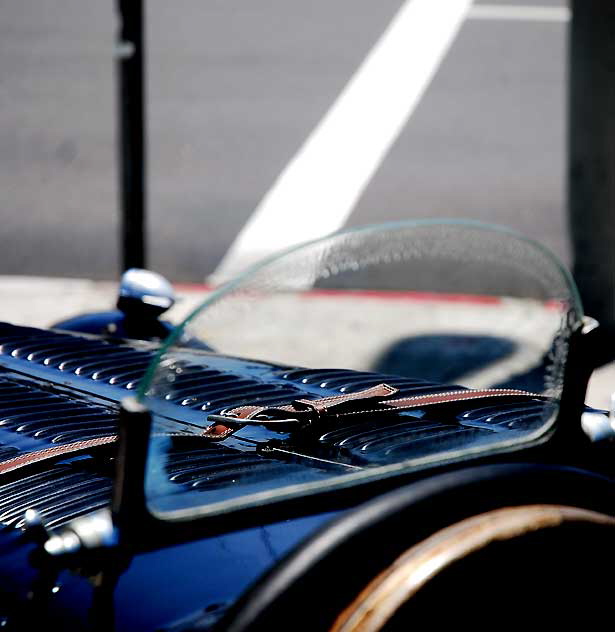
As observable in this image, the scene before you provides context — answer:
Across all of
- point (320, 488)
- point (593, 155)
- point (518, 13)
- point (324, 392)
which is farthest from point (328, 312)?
point (518, 13)

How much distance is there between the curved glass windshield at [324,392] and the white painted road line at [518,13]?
31.8 feet

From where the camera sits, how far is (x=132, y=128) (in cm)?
634

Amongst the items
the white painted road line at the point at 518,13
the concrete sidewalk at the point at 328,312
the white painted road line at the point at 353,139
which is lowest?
the concrete sidewalk at the point at 328,312

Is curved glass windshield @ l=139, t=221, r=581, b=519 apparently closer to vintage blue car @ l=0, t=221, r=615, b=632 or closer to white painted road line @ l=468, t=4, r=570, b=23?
vintage blue car @ l=0, t=221, r=615, b=632

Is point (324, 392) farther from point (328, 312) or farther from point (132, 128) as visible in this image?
point (132, 128)

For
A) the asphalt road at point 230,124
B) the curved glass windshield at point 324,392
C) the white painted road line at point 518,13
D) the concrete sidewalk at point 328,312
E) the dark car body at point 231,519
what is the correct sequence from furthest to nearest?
the white painted road line at point 518,13, the asphalt road at point 230,124, the concrete sidewalk at point 328,312, the curved glass windshield at point 324,392, the dark car body at point 231,519

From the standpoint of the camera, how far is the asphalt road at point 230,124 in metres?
8.81

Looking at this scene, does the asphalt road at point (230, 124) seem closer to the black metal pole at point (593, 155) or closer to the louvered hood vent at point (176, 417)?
the black metal pole at point (593, 155)

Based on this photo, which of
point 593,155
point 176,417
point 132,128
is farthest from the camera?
point 132,128

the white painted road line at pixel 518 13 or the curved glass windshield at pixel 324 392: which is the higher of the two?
the white painted road line at pixel 518 13

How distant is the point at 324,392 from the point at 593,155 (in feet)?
13.6

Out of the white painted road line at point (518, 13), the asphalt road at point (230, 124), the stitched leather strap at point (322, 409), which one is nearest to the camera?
the stitched leather strap at point (322, 409)

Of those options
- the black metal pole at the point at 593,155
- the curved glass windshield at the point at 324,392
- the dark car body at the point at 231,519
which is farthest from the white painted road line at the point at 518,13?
the dark car body at the point at 231,519

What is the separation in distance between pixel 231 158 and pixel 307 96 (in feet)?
4.05
